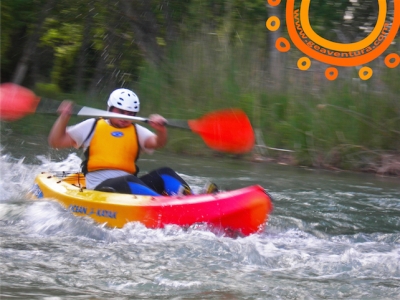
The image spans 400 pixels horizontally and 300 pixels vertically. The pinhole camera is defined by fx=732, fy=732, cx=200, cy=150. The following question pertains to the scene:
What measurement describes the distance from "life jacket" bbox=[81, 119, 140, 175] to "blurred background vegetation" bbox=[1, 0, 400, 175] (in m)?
4.37

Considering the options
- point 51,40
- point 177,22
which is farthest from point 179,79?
point 51,40

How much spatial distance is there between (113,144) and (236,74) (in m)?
5.07

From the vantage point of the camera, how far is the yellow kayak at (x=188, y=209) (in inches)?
207

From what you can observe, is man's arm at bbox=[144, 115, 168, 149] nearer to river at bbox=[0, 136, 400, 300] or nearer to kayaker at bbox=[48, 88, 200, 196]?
kayaker at bbox=[48, 88, 200, 196]

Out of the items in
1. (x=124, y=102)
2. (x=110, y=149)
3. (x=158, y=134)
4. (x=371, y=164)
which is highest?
(x=124, y=102)

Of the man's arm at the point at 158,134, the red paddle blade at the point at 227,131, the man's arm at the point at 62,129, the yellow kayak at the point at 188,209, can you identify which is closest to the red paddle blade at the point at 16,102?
the man's arm at the point at 62,129

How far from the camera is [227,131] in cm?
624

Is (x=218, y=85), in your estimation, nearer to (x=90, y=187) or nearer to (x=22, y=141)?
(x=22, y=141)

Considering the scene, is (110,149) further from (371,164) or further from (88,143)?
(371,164)

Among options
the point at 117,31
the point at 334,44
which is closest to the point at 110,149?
the point at 334,44

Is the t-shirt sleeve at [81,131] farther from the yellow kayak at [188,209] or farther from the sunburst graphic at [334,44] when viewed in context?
the sunburst graphic at [334,44]

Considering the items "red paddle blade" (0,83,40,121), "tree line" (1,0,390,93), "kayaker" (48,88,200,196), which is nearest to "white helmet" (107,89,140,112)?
"kayaker" (48,88,200,196)

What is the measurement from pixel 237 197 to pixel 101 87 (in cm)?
939

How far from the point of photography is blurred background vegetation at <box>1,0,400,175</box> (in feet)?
31.3
